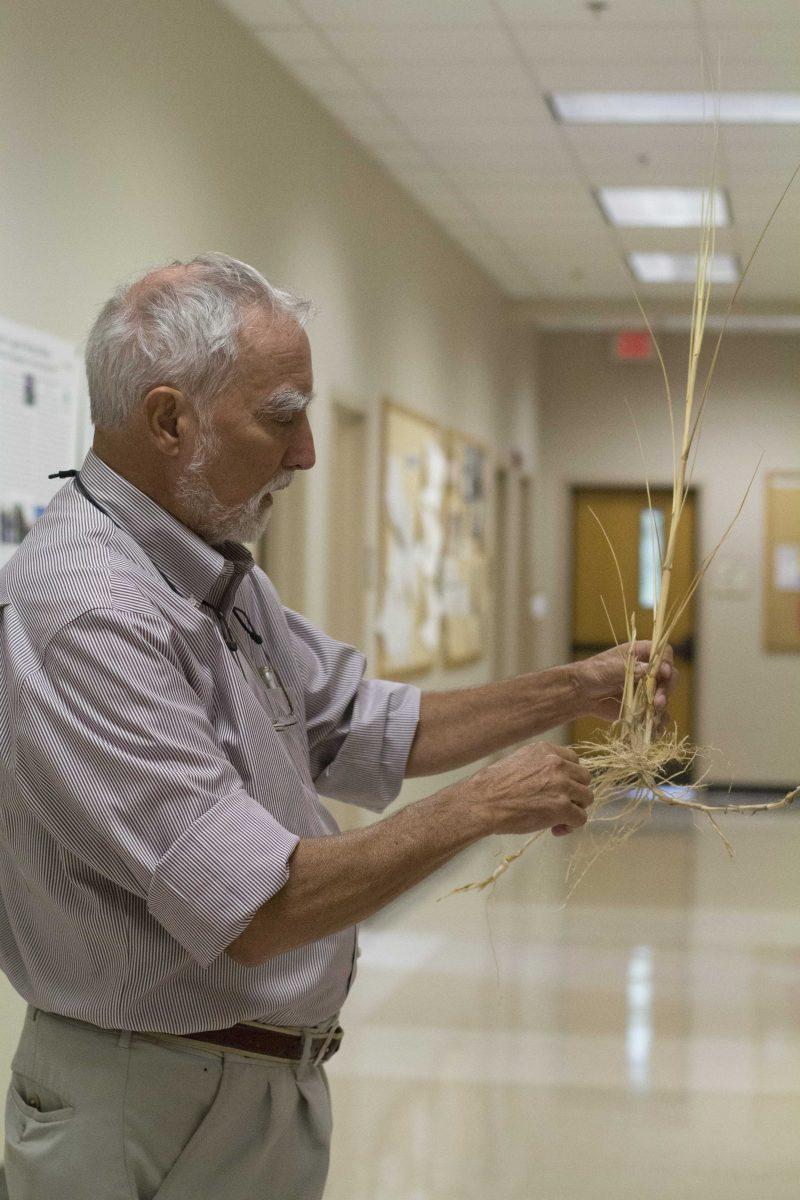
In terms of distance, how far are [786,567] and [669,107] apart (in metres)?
6.10

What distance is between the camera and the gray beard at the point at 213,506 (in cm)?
159

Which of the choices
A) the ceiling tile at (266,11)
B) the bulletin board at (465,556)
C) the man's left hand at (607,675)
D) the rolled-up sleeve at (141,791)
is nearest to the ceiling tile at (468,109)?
the ceiling tile at (266,11)

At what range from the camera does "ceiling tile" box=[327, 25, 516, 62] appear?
532cm

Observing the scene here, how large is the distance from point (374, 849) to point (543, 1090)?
306 cm

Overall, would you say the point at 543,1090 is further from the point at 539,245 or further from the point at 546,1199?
the point at 539,245

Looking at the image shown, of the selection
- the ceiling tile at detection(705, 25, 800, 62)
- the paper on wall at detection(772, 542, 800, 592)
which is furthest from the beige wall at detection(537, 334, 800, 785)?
the ceiling tile at detection(705, 25, 800, 62)

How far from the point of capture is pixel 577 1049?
4.65m

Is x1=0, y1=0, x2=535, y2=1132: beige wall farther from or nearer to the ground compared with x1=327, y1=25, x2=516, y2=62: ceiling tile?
nearer to the ground

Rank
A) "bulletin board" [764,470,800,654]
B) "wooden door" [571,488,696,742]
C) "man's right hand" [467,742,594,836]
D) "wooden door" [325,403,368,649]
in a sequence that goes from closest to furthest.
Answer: "man's right hand" [467,742,594,836]
"wooden door" [325,403,368,649]
"bulletin board" [764,470,800,654]
"wooden door" [571,488,696,742]

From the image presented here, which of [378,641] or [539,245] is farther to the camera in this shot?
[539,245]

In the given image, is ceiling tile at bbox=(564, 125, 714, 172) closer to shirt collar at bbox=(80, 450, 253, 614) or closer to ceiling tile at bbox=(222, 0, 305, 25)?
ceiling tile at bbox=(222, 0, 305, 25)

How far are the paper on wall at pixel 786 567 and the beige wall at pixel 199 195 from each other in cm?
439

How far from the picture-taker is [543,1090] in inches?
167

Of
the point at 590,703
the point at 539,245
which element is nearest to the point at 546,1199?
the point at 590,703
